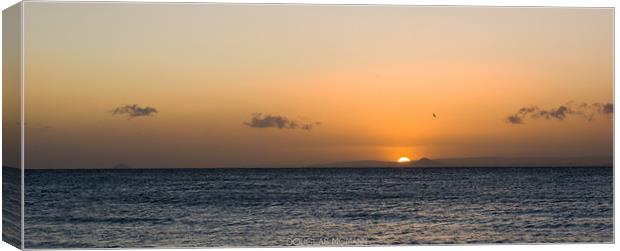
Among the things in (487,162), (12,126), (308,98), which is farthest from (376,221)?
(12,126)

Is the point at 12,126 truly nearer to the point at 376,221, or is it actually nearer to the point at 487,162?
the point at 487,162

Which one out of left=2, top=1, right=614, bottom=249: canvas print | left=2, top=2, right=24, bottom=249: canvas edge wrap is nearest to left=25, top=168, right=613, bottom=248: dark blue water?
left=2, top=1, right=614, bottom=249: canvas print

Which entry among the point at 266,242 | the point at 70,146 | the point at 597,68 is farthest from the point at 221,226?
the point at 597,68

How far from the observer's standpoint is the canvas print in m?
11.3

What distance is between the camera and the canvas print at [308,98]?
11.3 m

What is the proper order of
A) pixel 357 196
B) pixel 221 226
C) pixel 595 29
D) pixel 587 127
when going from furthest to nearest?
1. pixel 357 196
2. pixel 221 226
3. pixel 587 127
4. pixel 595 29

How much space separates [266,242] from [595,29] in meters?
4.45

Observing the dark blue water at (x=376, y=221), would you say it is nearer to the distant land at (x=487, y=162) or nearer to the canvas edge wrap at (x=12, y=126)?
the distant land at (x=487, y=162)

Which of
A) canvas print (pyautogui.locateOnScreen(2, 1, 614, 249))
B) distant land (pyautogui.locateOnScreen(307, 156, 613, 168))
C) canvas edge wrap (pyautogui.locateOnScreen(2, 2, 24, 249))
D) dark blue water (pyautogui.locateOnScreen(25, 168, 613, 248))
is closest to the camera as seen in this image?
canvas edge wrap (pyautogui.locateOnScreen(2, 2, 24, 249))

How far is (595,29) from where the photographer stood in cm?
1148

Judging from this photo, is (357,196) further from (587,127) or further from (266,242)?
(587,127)

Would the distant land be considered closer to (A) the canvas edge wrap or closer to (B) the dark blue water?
(B) the dark blue water

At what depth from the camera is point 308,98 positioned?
40.6 feet

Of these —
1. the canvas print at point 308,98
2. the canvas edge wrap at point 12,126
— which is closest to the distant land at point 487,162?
the canvas print at point 308,98
